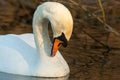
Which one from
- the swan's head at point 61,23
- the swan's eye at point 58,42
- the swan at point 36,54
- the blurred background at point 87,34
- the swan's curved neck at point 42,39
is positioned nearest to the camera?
the swan's head at point 61,23

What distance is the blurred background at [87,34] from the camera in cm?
965

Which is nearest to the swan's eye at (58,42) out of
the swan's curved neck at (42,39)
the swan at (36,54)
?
the swan at (36,54)

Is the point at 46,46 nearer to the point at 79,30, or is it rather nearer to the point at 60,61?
the point at 60,61

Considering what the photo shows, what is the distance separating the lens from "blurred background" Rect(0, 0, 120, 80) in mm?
9648

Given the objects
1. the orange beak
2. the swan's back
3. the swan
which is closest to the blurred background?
the swan

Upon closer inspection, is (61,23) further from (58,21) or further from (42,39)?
(42,39)

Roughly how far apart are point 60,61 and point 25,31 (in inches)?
94.6

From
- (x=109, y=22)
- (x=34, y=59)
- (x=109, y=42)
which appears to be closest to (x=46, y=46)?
(x=34, y=59)

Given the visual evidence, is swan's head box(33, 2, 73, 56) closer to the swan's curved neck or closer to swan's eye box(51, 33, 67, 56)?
swan's eye box(51, 33, 67, 56)

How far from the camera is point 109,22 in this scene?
1316 cm

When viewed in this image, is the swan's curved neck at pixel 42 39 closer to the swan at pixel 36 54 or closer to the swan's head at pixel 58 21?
the swan at pixel 36 54

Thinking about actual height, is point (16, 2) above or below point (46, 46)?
below

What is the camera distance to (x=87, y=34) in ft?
38.3

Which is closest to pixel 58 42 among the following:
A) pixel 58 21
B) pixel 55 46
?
pixel 55 46
